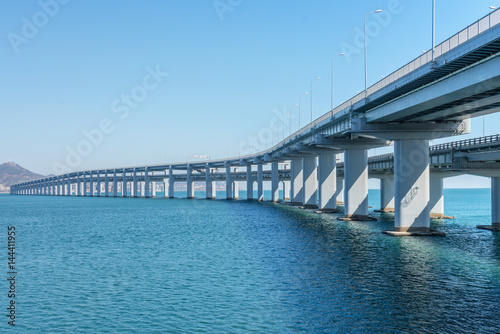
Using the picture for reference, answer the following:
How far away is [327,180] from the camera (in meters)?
90.2

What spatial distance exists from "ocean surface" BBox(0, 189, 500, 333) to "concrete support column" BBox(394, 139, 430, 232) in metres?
2.55

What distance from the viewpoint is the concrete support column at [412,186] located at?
165ft

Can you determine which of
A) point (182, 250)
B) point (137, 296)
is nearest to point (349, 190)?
point (182, 250)

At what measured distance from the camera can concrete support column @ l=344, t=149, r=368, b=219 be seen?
71.5 m

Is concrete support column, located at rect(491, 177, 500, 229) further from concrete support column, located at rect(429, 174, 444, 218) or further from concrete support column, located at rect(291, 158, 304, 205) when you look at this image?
concrete support column, located at rect(291, 158, 304, 205)

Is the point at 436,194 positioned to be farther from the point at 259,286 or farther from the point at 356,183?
the point at 259,286

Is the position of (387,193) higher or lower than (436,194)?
lower

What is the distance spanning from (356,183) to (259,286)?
46.2m

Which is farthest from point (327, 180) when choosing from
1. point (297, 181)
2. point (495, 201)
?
point (495, 201)

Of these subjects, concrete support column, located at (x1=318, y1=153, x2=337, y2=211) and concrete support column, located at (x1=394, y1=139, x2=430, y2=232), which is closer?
concrete support column, located at (x1=394, y1=139, x2=430, y2=232)

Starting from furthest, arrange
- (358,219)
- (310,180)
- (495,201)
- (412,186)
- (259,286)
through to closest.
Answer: (310,180) → (358,219) → (495,201) → (412,186) → (259,286)

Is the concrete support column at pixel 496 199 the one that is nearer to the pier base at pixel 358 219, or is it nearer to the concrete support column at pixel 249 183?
the pier base at pixel 358 219

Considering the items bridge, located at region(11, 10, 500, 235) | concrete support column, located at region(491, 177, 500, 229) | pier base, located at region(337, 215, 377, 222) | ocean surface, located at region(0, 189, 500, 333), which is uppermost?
bridge, located at region(11, 10, 500, 235)

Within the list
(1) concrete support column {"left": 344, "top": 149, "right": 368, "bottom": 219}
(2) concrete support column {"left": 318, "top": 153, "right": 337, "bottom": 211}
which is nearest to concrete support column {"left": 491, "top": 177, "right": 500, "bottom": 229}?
(1) concrete support column {"left": 344, "top": 149, "right": 368, "bottom": 219}
